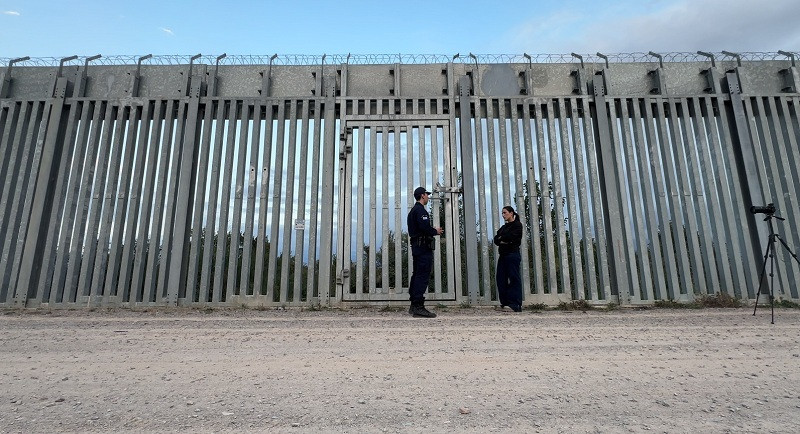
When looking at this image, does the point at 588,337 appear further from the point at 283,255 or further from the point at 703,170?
the point at 703,170

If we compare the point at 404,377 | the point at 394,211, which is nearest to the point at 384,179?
the point at 394,211

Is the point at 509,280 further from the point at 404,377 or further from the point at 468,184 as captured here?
the point at 404,377

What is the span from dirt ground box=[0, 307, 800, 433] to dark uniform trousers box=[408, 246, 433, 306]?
100 centimetres

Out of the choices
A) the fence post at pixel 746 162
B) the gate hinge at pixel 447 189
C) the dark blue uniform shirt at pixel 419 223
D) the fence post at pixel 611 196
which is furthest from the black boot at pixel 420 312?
the fence post at pixel 746 162

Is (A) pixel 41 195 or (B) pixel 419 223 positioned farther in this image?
(A) pixel 41 195

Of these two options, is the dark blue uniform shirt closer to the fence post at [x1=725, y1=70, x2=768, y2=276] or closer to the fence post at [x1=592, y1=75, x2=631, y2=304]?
the fence post at [x1=592, y1=75, x2=631, y2=304]

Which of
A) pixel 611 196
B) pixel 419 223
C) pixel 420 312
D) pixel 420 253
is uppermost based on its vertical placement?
pixel 611 196

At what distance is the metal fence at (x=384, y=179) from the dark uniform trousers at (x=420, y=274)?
1.39 m

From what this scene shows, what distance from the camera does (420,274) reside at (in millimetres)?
6312

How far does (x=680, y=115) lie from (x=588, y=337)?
662 cm

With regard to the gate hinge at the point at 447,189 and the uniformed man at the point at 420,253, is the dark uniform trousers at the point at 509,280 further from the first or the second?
the gate hinge at the point at 447,189

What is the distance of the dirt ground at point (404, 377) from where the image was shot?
7.54 feet

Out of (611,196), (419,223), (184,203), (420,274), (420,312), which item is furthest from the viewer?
(611,196)

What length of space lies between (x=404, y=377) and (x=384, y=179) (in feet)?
17.6
